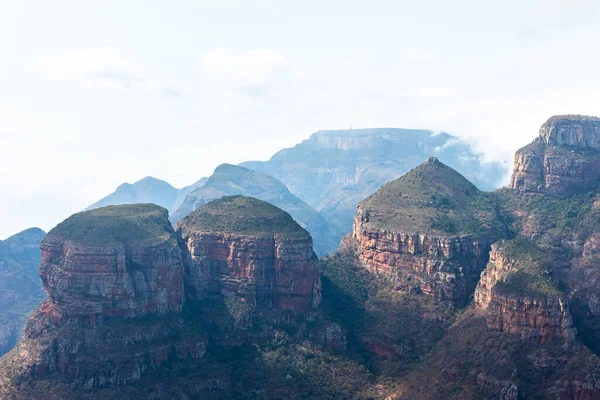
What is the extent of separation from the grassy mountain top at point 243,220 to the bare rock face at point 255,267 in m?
0.12

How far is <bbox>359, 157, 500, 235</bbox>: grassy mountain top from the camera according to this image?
295 feet

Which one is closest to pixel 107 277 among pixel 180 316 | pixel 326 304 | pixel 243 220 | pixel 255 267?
pixel 180 316

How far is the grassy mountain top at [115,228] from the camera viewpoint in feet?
254

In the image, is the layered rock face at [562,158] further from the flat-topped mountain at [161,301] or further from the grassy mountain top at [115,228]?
the grassy mountain top at [115,228]

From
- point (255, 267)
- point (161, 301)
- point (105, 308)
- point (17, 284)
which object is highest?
point (255, 267)

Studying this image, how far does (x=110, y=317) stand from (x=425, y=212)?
1627 inches

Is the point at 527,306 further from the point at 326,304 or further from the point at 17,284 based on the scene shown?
the point at 17,284

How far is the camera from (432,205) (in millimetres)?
93500

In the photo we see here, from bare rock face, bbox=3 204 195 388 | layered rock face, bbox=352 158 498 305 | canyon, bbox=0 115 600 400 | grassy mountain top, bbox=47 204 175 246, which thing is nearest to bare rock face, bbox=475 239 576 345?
canyon, bbox=0 115 600 400

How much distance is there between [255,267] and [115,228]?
54.4 feet

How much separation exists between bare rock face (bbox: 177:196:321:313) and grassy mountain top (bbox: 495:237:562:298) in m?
23.0

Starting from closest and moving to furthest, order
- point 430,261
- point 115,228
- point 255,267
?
point 115,228, point 255,267, point 430,261

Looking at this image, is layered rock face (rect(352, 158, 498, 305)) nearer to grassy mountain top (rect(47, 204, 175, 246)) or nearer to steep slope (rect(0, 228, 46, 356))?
grassy mountain top (rect(47, 204, 175, 246))

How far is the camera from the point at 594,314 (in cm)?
7244
